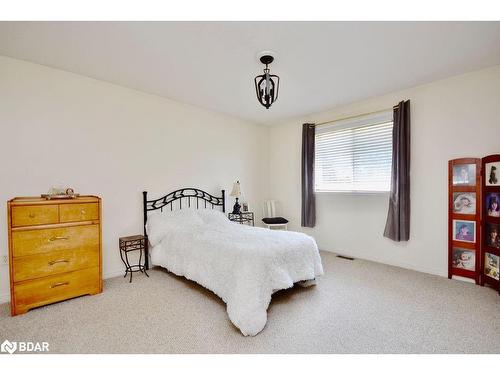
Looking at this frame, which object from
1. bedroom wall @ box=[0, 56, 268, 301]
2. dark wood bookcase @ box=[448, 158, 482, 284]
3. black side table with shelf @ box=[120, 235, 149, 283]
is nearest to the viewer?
bedroom wall @ box=[0, 56, 268, 301]

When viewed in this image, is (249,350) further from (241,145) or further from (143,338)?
(241,145)

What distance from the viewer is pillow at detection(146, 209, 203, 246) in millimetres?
3225

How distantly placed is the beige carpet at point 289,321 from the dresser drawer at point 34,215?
82cm

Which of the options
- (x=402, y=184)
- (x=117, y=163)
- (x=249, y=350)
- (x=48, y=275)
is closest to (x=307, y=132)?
(x=402, y=184)

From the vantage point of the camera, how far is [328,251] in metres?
4.40

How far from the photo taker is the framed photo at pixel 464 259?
2928 millimetres

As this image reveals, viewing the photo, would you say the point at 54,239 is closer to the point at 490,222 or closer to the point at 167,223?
the point at 167,223

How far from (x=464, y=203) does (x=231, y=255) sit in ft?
9.47

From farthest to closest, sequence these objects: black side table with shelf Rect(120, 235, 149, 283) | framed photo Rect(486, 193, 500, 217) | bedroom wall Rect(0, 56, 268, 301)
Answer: black side table with shelf Rect(120, 235, 149, 283), framed photo Rect(486, 193, 500, 217), bedroom wall Rect(0, 56, 268, 301)

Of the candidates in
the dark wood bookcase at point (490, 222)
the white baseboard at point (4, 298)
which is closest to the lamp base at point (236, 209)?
the white baseboard at point (4, 298)

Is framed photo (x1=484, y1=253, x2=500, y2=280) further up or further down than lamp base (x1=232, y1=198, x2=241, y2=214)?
further down

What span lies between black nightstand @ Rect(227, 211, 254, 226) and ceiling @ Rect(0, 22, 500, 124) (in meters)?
2.12

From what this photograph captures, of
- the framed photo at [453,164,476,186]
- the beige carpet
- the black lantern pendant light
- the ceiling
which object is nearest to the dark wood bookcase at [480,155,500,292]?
the framed photo at [453,164,476,186]

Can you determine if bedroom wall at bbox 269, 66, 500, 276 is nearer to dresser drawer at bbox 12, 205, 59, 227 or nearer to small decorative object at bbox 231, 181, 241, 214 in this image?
small decorative object at bbox 231, 181, 241, 214
